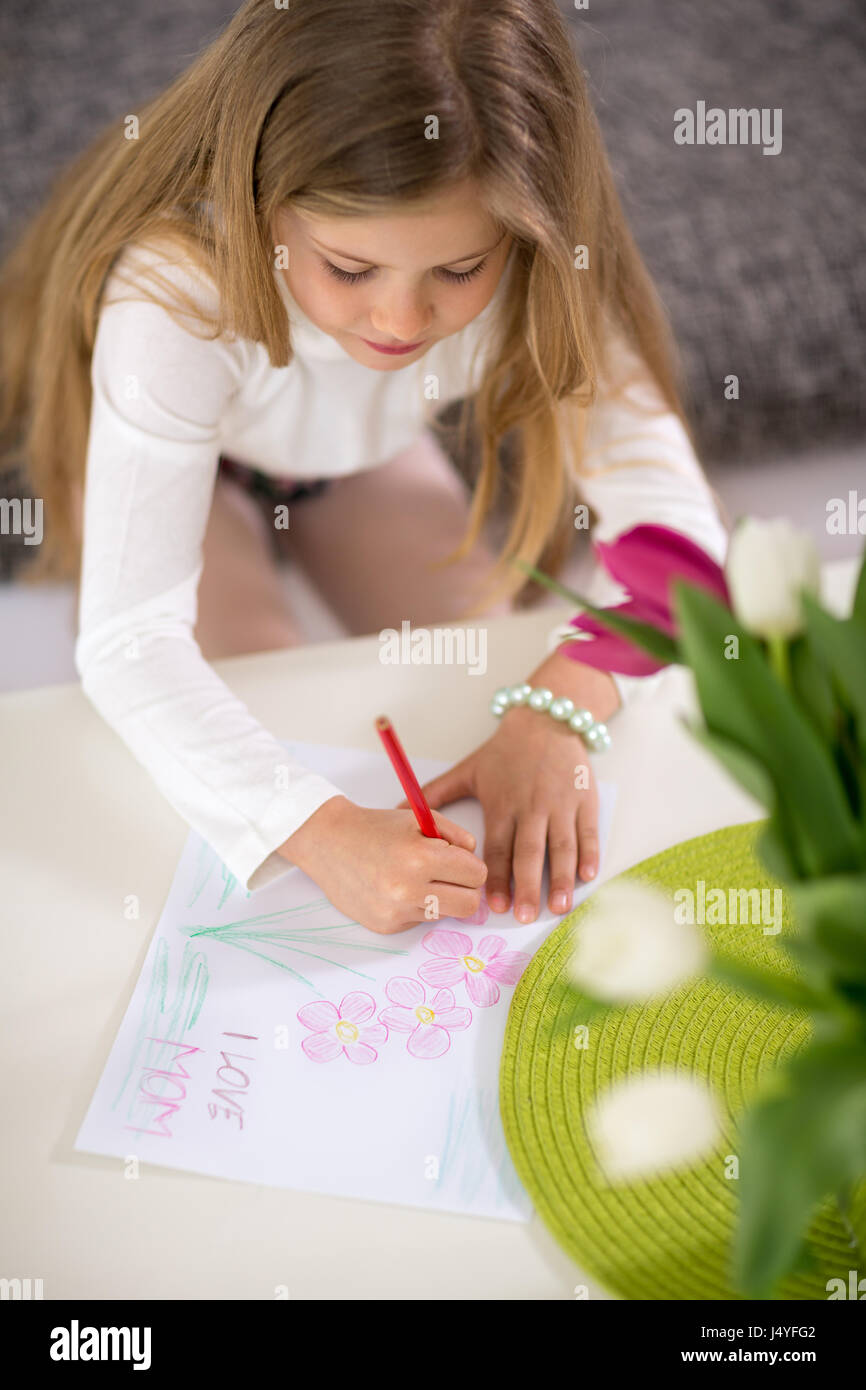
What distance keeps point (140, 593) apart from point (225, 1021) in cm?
31

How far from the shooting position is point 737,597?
41cm

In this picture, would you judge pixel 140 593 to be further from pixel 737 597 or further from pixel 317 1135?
pixel 737 597

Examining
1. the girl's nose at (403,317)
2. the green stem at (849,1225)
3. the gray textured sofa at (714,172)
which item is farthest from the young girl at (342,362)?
the gray textured sofa at (714,172)

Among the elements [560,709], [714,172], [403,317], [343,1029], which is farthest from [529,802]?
[714,172]

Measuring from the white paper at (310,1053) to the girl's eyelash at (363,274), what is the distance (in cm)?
35

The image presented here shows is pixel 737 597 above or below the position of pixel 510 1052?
above

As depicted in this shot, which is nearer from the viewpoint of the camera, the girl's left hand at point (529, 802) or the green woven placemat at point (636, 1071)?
the green woven placemat at point (636, 1071)

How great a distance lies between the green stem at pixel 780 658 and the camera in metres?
0.43

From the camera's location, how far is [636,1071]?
598mm

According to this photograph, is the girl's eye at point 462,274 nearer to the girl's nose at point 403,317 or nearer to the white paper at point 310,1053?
the girl's nose at point 403,317

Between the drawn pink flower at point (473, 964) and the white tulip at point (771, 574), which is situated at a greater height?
the white tulip at point (771, 574)

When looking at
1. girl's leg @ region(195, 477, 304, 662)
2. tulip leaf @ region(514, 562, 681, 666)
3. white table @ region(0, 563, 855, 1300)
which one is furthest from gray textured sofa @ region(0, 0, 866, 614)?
tulip leaf @ region(514, 562, 681, 666)

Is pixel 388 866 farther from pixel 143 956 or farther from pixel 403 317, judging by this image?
pixel 403 317
